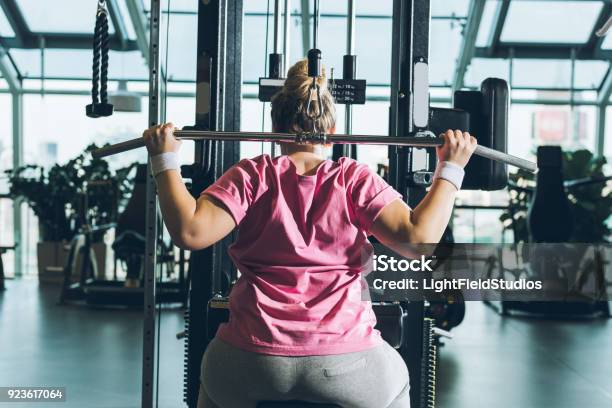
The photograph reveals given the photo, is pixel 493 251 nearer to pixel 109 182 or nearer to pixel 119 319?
pixel 119 319

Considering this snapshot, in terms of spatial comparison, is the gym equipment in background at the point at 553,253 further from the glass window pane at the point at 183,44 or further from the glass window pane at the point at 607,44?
the glass window pane at the point at 183,44

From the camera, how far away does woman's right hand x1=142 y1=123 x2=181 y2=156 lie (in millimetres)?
1531

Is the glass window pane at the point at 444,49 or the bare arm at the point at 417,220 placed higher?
the glass window pane at the point at 444,49

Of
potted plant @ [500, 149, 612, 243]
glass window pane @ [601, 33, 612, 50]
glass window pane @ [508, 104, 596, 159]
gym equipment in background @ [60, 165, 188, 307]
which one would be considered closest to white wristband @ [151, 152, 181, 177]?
gym equipment in background @ [60, 165, 188, 307]

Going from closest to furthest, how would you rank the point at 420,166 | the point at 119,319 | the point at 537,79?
the point at 420,166 → the point at 119,319 → the point at 537,79

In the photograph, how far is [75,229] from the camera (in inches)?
313

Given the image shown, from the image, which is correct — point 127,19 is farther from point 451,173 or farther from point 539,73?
point 451,173

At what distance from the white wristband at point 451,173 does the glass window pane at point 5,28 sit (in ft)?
25.7

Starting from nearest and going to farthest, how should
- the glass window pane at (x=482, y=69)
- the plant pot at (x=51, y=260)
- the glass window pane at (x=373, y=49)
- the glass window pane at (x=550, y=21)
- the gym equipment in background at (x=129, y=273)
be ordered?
1. the gym equipment in background at (x=129, y=273)
2. the plant pot at (x=51, y=260)
3. the glass window pane at (x=550, y=21)
4. the glass window pane at (x=373, y=49)
5. the glass window pane at (x=482, y=69)

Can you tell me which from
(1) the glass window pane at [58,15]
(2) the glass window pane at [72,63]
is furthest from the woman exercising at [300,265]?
(2) the glass window pane at [72,63]

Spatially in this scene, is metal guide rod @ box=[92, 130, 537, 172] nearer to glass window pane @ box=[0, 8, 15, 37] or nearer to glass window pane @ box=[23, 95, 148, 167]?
glass window pane @ box=[23, 95, 148, 167]

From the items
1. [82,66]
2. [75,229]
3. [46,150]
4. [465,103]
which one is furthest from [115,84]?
[465,103]

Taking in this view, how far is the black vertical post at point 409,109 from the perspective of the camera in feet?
7.38

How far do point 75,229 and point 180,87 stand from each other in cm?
205
